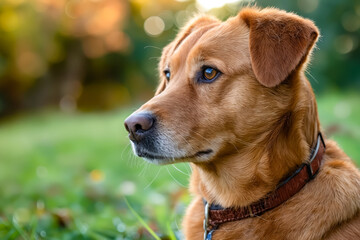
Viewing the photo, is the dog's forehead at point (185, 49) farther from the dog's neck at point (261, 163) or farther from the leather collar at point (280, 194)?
the leather collar at point (280, 194)

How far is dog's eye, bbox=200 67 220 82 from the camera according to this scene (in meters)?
3.14

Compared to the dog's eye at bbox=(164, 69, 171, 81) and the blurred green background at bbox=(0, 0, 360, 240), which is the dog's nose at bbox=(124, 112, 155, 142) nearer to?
the blurred green background at bbox=(0, 0, 360, 240)

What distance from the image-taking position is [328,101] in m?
11.2

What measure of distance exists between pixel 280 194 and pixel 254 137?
1.36ft

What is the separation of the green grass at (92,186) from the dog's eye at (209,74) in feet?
2.31

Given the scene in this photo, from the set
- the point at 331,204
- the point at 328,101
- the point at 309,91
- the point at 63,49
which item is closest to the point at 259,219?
the point at 331,204

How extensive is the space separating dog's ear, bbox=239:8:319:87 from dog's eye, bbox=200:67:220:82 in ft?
0.87

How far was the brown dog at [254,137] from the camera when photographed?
112 inches

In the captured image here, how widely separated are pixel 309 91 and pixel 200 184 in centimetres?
97

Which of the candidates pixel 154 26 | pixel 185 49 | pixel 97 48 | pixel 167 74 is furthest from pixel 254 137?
pixel 154 26

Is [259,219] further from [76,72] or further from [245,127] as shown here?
[76,72]

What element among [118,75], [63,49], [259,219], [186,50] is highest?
[186,50]

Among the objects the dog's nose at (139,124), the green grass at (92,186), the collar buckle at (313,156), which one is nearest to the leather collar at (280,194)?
the collar buckle at (313,156)

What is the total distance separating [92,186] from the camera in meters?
5.91
